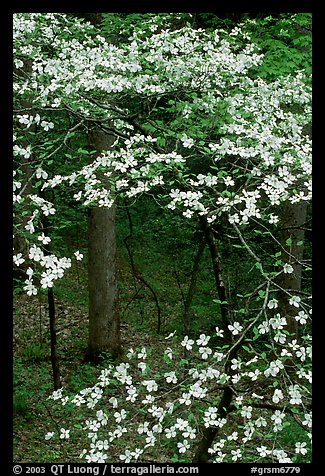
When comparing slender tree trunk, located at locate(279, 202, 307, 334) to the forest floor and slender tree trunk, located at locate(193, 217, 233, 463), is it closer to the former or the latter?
the forest floor

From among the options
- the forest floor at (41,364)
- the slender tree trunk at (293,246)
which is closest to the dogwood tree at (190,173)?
the forest floor at (41,364)

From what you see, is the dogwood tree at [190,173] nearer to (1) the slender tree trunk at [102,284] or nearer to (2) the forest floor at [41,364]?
(2) the forest floor at [41,364]

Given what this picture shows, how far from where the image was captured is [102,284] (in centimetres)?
652

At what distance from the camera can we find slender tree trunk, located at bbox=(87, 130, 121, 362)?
6461mm

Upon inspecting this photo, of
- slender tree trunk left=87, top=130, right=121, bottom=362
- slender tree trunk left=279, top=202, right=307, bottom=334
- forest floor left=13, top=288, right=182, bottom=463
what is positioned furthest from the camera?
slender tree trunk left=87, top=130, right=121, bottom=362

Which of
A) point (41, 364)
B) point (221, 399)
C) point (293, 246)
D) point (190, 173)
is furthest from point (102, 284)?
point (221, 399)

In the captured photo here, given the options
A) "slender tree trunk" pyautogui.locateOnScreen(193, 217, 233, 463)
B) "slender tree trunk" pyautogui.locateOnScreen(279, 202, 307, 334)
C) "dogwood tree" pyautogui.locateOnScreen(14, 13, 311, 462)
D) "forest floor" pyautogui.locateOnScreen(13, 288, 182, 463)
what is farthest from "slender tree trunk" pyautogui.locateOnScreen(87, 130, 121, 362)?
"slender tree trunk" pyautogui.locateOnScreen(193, 217, 233, 463)

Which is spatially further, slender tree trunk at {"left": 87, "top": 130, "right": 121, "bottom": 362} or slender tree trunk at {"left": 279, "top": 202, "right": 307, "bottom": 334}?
slender tree trunk at {"left": 87, "top": 130, "right": 121, "bottom": 362}

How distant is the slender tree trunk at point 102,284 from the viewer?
21.2 ft

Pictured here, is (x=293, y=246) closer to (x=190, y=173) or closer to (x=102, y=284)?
(x=102, y=284)

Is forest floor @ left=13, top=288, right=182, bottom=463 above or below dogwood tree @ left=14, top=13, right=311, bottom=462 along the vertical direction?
below

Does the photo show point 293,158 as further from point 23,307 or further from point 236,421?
point 23,307

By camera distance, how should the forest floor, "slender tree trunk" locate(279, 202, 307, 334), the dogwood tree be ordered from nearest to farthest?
the dogwood tree < the forest floor < "slender tree trunk" locate(279, 202, 307, 334)
